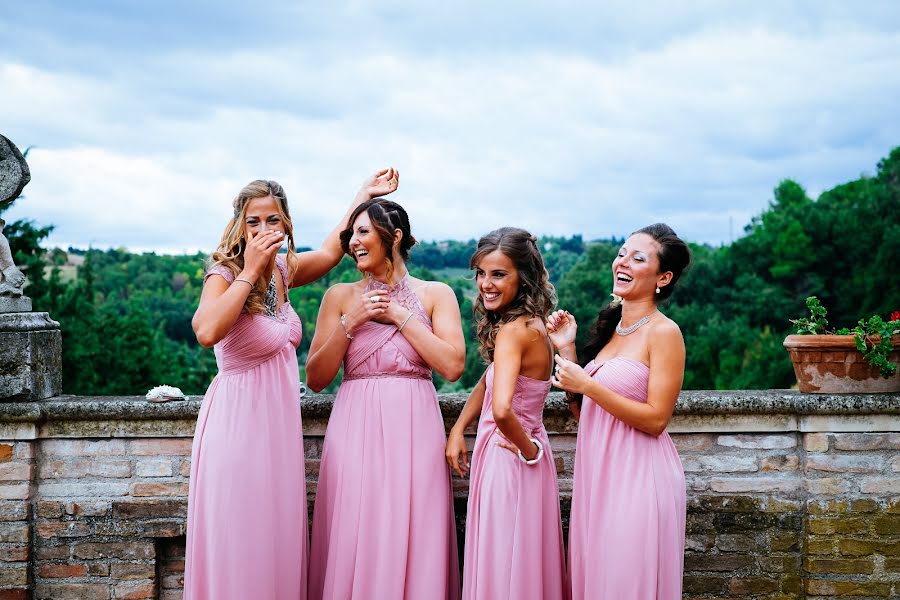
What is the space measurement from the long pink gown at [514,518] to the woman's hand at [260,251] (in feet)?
3.41

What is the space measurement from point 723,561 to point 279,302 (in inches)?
97.6

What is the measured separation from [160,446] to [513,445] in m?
1.90

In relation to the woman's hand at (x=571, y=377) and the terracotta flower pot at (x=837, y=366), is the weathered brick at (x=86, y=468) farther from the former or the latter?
the terracotta flower pot at (x=837, y=366)

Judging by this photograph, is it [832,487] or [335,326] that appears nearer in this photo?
[335,326]

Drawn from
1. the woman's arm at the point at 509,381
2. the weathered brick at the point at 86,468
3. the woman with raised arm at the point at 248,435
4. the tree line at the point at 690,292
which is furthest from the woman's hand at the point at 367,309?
the tree line at the point at 690,292

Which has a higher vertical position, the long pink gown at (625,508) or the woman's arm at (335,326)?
the woman's arm at (335,326)

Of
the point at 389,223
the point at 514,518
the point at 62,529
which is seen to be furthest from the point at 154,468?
the point at 514,518

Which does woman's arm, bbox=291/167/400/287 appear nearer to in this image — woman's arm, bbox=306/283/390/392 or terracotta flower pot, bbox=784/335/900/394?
woman's arm, bbox=306/283/390/392

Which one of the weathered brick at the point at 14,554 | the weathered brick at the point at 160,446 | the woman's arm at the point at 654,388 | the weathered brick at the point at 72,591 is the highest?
the woman's arm at the point at 654,388

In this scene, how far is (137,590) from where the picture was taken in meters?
4.48

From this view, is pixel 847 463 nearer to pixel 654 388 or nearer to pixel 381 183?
pixel 654 388

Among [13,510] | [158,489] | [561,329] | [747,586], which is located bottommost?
[747,586]

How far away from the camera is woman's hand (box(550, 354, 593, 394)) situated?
3545 mm

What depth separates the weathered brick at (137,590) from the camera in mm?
4484
